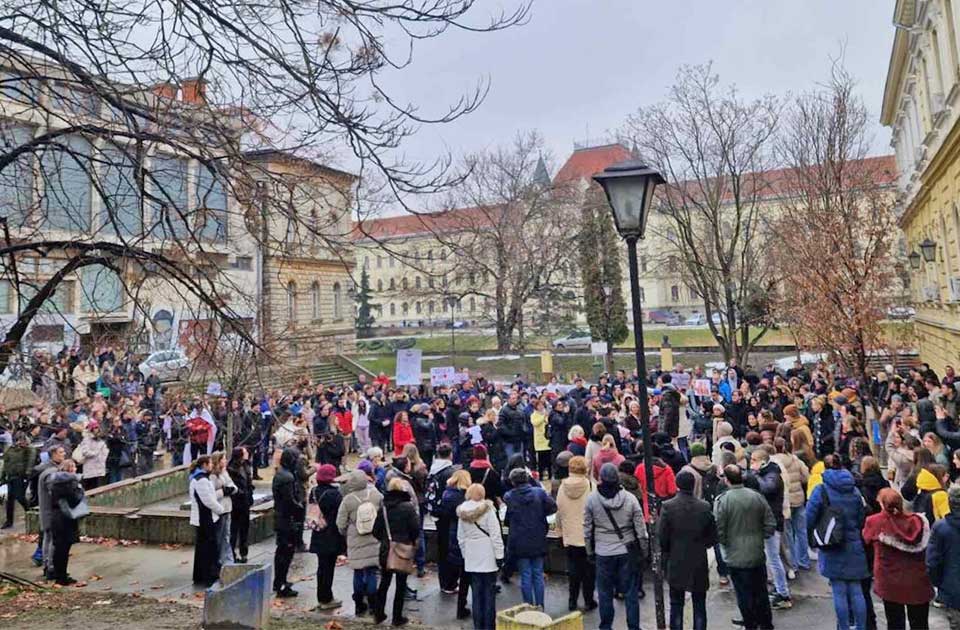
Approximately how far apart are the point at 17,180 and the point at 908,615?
33.7ft

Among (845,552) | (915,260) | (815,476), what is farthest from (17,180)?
(915,260)

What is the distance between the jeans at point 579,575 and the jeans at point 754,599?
1569mm

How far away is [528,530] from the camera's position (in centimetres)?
692

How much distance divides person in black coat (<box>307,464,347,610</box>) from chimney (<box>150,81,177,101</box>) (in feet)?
13.8

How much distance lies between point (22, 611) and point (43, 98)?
5493 mm

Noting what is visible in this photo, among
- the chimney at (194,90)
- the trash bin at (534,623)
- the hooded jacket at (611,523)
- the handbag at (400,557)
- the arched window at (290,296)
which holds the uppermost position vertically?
the chimney at (194,90)

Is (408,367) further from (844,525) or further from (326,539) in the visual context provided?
(844,525)

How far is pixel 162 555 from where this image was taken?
32.6 feet

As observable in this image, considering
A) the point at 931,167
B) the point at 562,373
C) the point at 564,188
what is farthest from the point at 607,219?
the point at 931,167

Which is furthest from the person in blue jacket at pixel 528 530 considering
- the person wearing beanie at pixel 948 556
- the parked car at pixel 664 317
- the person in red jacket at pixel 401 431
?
the parked car at pixel 664 317

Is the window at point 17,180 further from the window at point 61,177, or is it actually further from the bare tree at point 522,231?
the bare tree at point 522,231

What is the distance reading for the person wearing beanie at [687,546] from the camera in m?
6.12

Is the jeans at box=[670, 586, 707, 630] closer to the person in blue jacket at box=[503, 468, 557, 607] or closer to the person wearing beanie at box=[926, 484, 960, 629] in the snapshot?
the person in blue jacket at box=[503, 468, 557, 607]

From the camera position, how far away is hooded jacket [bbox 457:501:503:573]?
669 cm
